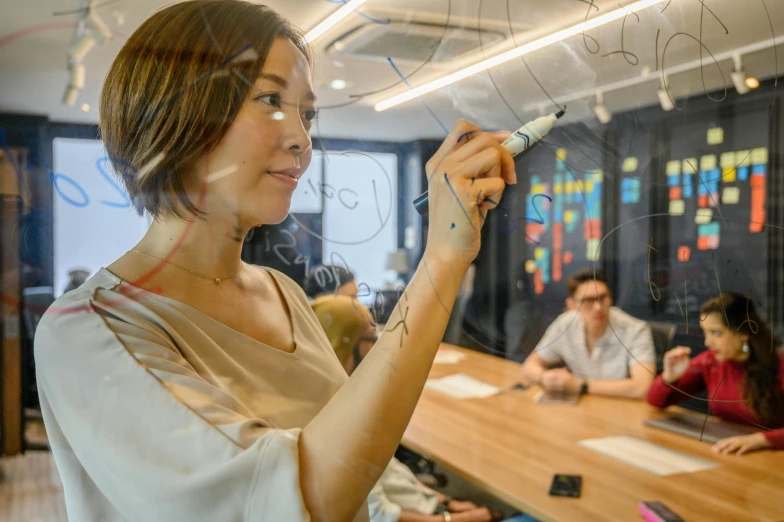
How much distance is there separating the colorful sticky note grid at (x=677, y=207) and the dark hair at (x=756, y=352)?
0.10m

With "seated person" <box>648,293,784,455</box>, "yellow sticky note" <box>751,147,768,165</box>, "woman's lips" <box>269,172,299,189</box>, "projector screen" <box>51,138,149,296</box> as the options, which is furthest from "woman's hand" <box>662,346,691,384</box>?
"projector screen" <box>51,138,149,296</box>

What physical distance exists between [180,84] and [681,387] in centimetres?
59

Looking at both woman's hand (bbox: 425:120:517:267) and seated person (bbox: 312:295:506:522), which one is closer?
woman's hand (bbox: 425:120:517:267)

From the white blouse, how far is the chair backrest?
1.38 feet

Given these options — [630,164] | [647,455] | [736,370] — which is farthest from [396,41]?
[647,455]

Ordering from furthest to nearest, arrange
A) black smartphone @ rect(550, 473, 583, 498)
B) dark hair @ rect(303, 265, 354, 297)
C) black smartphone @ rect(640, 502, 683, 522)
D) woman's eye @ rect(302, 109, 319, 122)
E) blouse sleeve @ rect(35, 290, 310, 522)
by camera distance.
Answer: black smartphone @ rect(550, 473, 583, 498) → black smartphone @ rect(640, 502, 683, 522) → dark hair @ rect(303, 265, 354, 297) → woman's eye @ rect(302, 109, 319, 122) → blouse sleeve @ rect(35, 290, 310, 522)

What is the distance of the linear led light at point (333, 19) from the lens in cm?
56

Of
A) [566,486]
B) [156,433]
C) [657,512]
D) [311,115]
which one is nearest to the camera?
[156,433]

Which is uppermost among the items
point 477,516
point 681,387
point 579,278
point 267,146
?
point 267,146

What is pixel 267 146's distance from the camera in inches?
18.8

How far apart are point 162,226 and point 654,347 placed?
1.72 ft

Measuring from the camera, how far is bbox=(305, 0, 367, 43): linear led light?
1.85 ft

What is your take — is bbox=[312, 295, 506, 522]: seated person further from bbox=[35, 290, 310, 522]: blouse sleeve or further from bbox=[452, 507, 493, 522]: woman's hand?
bbox=[35, 290, 310, 522]: blouse sleeve

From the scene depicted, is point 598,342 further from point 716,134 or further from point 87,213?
point 87,213
